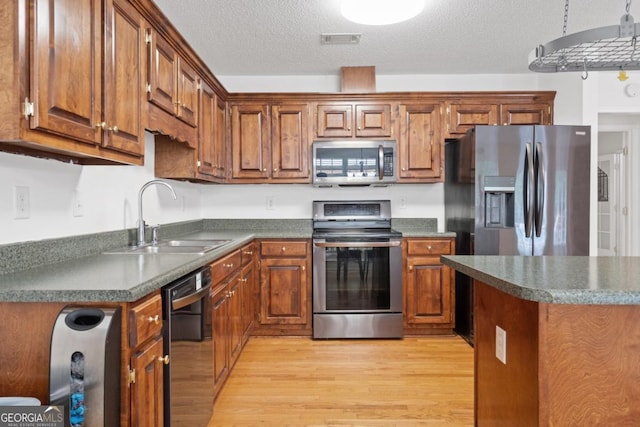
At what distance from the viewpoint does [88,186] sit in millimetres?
2158

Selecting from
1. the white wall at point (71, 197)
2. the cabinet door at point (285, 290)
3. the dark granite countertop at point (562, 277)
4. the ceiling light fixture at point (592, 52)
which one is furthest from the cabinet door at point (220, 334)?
the ceiling light fixture at point (592, 52)

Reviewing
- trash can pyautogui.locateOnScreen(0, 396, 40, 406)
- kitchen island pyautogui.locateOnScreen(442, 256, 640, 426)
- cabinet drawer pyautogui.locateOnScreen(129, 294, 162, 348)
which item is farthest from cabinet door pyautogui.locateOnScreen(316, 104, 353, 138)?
trash can pyautogui.locateOnScreen(0, 396, 40, 406)

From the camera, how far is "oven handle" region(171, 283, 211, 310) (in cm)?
162

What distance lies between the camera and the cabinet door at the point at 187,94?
97.8 inches

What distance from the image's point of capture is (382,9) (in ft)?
7.50

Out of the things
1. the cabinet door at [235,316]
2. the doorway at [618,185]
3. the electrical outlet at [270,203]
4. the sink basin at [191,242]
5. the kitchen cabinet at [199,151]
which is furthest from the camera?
the doorway at [618,185]

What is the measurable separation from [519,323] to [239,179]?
9.57 ft

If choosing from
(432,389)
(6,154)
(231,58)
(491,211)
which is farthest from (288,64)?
(432,389)

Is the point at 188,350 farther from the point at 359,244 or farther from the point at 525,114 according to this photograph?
the point at 525,114

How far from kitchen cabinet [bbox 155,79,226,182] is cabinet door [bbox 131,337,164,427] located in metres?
1.62

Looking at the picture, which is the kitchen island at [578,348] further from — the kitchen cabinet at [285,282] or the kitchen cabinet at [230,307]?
the kitchen cabinet at [285,282]

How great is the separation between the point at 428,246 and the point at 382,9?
1959 mm

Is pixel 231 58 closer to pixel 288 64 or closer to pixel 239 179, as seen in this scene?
pixel 288 64

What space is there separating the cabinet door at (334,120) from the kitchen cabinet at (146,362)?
2556mm
